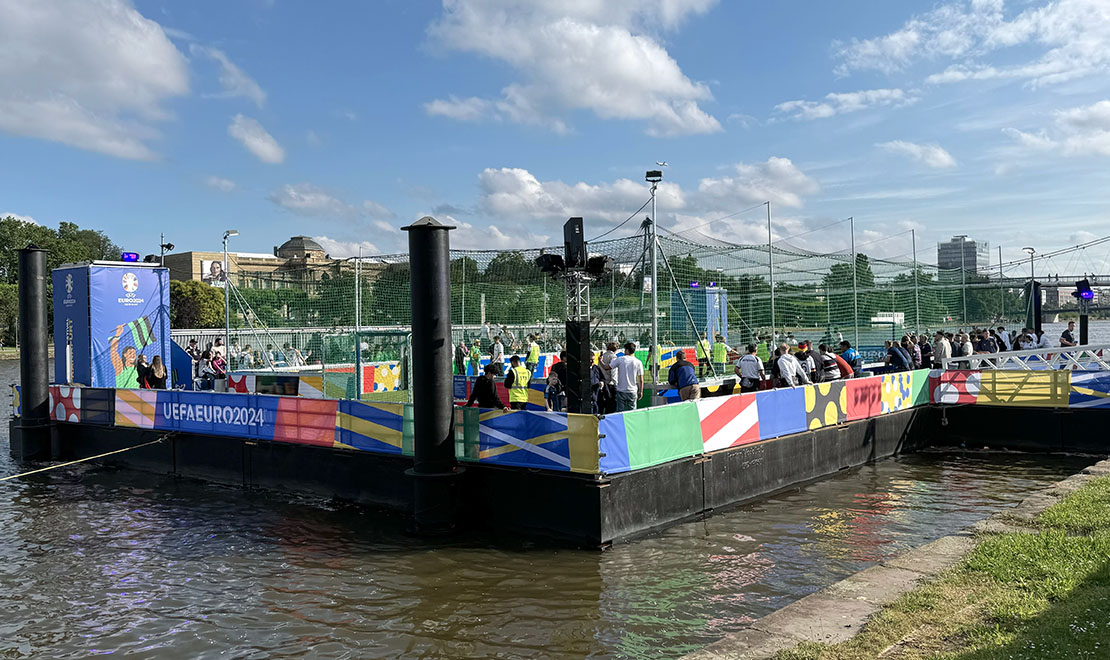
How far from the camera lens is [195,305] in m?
83.9

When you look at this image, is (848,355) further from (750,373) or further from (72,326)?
(72,326)

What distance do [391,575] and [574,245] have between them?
4.60 meters

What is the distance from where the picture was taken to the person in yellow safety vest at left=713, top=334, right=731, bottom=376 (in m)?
21.5

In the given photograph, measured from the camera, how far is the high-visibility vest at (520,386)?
52.1ft

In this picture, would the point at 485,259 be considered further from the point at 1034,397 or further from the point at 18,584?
the point at 18,584

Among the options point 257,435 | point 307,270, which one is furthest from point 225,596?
→ point 307,270

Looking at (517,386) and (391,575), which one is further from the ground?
(517,386)

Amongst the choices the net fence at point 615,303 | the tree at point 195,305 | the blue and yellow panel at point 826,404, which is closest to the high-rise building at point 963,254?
the net fence at point 615,303

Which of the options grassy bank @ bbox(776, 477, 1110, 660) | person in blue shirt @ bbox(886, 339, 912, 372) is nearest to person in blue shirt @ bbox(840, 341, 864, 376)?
person in blue shirt @ bbox(886, 339, 912, 372)

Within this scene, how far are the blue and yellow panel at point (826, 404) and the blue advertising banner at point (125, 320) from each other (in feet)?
47.5

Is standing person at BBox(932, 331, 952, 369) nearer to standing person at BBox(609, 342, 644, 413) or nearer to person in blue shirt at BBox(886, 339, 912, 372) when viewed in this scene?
person in blue shirt at BBox(886, 339, 912, 372)

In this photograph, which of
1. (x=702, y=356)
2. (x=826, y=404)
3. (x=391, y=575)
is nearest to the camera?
(x=391, y=575)

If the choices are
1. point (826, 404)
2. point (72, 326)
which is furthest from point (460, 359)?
point (826, 404)

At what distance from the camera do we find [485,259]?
2341cm
